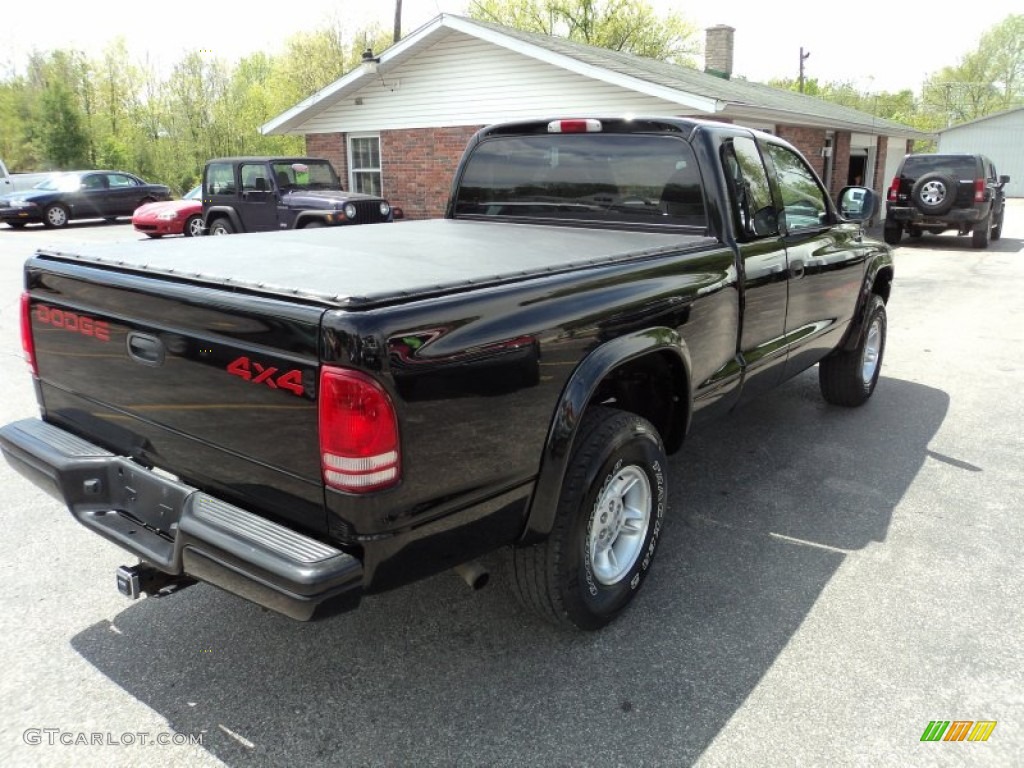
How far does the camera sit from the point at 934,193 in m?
15.1

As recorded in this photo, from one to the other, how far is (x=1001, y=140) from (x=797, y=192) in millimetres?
49363

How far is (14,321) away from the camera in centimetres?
835

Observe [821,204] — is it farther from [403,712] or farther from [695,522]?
[403,712]

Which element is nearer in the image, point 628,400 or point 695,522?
point 628,400

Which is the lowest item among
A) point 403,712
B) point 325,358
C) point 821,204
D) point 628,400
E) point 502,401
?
point 403,712

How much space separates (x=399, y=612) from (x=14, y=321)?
7.40 meters

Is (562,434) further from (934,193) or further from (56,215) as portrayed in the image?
(56,215)

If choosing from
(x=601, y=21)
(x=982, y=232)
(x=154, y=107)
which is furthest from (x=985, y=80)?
(x=154, y=107)

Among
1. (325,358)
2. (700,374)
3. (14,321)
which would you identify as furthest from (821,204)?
(14,321)

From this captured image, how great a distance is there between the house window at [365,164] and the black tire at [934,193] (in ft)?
37.9

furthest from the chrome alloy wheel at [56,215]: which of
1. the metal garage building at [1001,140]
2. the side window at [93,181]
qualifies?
the metal garage building at [1001,140]

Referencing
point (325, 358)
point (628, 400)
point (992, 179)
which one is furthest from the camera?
point (992, 179)

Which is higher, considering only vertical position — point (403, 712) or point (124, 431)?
point (124, 431)

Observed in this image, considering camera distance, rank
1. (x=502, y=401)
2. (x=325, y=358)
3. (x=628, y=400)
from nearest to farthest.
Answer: (x=325, y=358) → (x=502, y=401) → (x=628, y=400)
